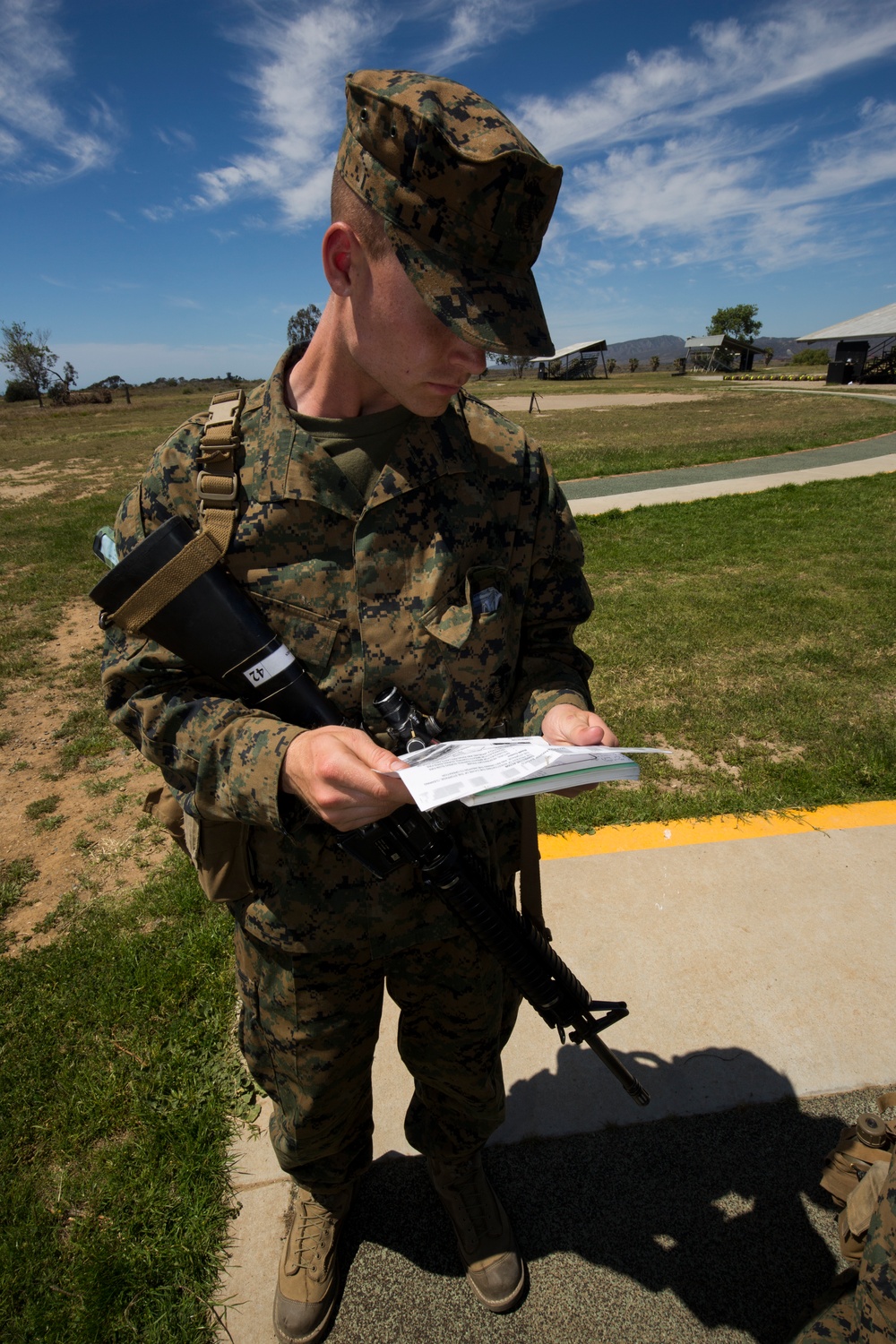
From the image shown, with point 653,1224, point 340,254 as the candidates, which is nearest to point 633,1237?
point 653,1224

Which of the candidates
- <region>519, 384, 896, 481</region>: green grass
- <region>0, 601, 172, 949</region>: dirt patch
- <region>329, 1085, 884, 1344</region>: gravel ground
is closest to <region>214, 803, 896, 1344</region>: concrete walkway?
<region>329, 1085, 884, 1344</region>: gravel ground

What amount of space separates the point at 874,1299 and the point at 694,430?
20.2m

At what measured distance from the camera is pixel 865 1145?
6.30ft

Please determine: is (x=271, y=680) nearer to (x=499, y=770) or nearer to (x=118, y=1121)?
(x=499, y=770)

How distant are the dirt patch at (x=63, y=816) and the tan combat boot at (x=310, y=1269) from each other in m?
1.93

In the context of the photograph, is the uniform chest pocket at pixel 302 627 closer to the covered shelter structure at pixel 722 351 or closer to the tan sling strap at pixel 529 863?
the tan sling strap at pixel 529 863

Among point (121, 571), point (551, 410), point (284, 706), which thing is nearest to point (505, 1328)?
point (284, 706)

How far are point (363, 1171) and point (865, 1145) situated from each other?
136 centimetres

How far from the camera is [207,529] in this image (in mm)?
1401

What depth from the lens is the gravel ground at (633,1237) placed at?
189cm

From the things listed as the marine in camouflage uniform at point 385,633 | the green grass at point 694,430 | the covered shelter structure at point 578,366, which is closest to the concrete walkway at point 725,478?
the green grass at point 694,430

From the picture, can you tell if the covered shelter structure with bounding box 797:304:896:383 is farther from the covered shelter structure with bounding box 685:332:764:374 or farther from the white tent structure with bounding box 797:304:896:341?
the covered shelter structure with bounding box 685:332:764:374

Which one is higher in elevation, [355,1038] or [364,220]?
[364,220]

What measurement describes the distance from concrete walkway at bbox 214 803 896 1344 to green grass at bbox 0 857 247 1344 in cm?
17
